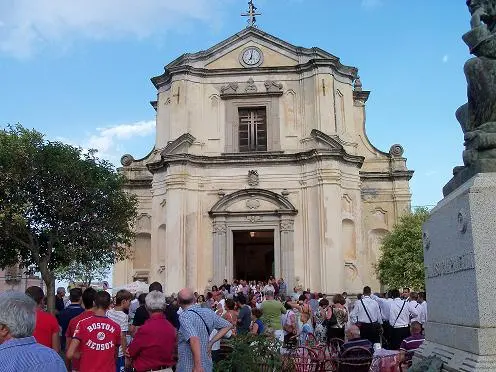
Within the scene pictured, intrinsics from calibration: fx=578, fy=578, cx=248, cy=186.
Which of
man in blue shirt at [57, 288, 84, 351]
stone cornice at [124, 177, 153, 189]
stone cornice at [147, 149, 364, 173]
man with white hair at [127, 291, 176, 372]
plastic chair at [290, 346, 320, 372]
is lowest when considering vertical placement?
plastic chair at [290, 346, 320, 372]

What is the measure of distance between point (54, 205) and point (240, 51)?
38.7 feet

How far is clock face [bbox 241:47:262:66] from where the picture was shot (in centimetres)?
2816

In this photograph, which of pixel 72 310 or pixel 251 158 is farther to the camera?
pixel 251 158

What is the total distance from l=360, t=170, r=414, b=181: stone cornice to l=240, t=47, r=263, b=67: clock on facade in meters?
7.55

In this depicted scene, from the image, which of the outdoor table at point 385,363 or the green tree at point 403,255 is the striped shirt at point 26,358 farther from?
the green tree at point 403,255

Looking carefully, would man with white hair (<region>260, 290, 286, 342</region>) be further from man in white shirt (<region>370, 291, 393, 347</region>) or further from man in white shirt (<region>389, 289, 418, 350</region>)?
man in white shirt (<region>389, 289, 418, 350</region>)

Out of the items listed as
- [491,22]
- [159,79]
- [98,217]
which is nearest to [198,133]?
[159,79]

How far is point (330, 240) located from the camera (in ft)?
82.8

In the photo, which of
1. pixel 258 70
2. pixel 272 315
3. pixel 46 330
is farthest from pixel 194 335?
pixel 258 70

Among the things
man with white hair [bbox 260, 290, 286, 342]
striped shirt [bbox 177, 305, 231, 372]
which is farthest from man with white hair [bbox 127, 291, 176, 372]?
man with white hair [bbox 260, 290, 286, 342]

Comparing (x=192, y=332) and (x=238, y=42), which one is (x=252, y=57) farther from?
(x=192, y=332)

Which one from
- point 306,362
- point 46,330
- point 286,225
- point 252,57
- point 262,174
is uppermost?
point 252,57

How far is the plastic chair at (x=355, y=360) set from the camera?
779cm

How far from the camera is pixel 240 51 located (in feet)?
93.0
